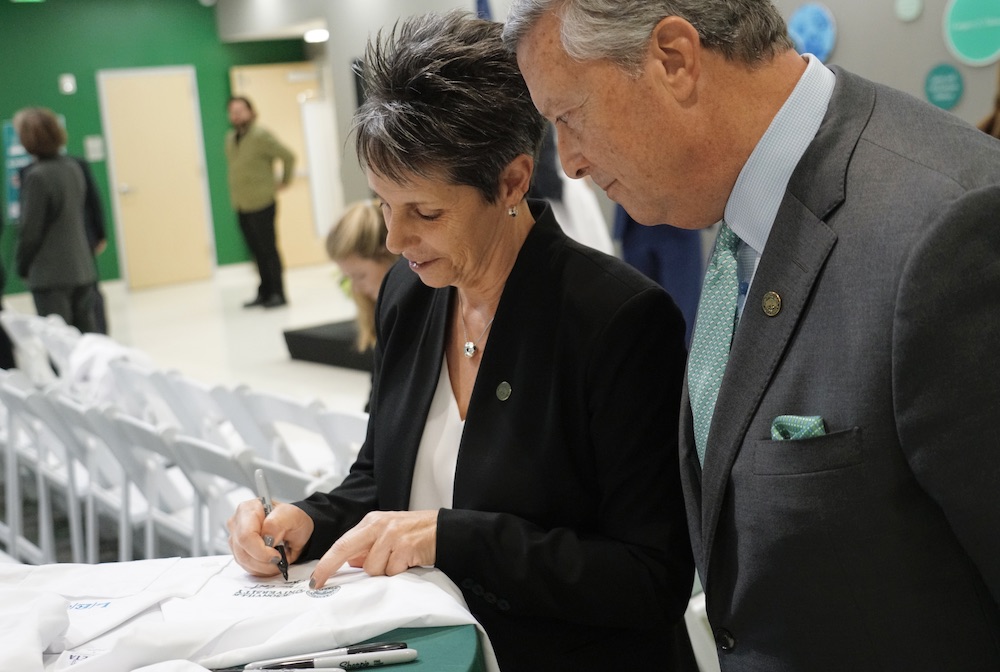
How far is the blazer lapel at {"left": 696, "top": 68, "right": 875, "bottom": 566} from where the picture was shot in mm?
1074

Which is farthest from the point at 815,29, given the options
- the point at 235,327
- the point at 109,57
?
the point at 109,57

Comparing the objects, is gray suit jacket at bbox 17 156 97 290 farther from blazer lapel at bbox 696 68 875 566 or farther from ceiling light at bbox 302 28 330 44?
ceiling light at bbox 302 28 330 44

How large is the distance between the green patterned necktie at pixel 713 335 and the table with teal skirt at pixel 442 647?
34 centimetres

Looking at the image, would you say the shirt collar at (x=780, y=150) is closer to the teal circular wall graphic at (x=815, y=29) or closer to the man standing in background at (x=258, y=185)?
the teal circular wall graphic at (x=815, y=29)

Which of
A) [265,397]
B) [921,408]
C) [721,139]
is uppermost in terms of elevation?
[721,139]

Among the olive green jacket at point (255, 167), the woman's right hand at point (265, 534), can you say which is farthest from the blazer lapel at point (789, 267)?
the olive green jacket at point (255, 167)

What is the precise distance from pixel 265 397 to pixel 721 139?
2.18 metres

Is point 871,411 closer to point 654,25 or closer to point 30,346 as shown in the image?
point 654,25

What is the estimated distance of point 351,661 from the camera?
1.14m

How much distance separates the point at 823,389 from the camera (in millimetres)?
1037

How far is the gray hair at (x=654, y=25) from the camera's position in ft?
3.61

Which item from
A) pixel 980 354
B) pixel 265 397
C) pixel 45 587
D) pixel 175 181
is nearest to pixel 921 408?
pixel 980 354

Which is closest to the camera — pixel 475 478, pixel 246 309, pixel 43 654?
pixel 43 654

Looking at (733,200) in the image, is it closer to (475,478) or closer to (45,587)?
(475,478)
